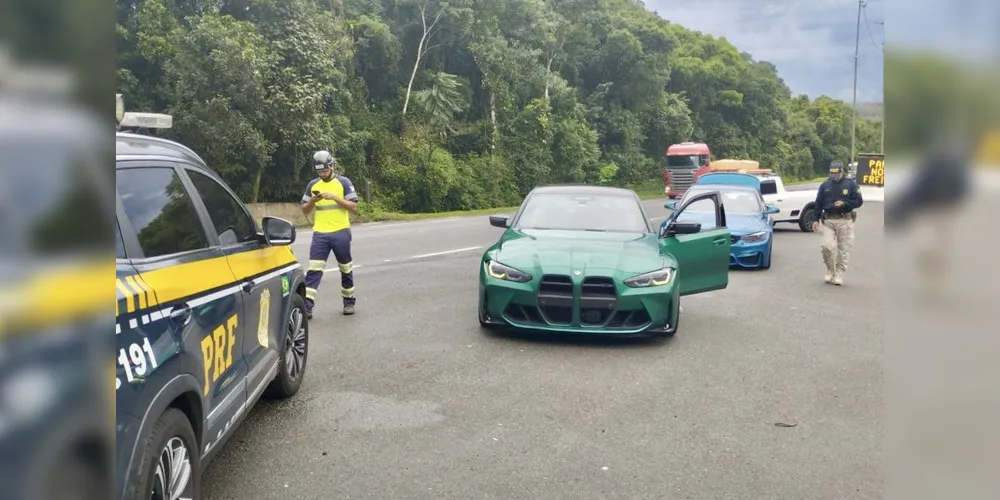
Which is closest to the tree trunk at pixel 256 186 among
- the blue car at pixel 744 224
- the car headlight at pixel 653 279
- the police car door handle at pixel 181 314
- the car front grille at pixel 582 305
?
the blue car at pixel 744 224

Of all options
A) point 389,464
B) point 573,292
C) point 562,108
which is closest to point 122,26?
point 389,464

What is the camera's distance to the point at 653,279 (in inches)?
273

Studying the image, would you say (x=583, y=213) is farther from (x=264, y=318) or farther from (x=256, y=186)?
(x=256, y=186)

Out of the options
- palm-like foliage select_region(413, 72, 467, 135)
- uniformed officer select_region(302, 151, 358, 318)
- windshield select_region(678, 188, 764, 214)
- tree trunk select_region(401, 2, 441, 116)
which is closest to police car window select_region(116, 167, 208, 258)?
uniformed officer select_region(302, 151, 358, 318)

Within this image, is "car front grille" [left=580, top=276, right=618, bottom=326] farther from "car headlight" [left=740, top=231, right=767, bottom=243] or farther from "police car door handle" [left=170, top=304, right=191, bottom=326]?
"car headlight" [left=740, top=231, right=767, bottom=243]

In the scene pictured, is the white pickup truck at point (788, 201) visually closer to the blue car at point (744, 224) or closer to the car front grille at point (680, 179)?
the blue car at point (744, 224)

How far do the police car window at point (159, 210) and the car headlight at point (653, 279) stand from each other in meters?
4.38

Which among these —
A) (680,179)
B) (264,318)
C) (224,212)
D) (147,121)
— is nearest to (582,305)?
(264,318)

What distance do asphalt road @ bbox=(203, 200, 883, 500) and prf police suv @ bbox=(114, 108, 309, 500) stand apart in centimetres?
59

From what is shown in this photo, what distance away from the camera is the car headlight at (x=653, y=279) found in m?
6.86

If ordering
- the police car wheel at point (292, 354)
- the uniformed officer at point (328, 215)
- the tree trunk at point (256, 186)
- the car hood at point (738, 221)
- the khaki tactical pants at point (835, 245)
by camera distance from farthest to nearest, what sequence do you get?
the tree trunk at point (256, 186) → the car hood at point (738, 221) → the khaki tactical pants at point (835, 245) → the uniformed officer at point (328, 215) → the police car wheel at point (292, 354)

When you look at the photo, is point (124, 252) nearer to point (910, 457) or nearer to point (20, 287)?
point (20, 287)

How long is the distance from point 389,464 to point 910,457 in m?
3.70

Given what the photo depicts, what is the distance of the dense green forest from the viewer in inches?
859
